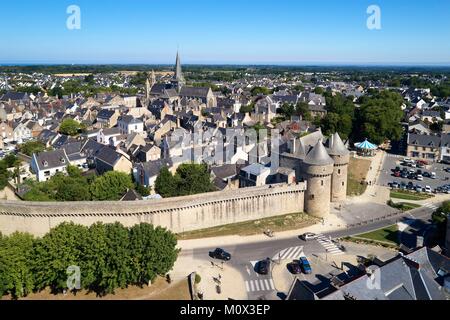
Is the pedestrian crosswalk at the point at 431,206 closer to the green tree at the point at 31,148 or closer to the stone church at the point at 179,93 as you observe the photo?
the green tree at the point at 31,148

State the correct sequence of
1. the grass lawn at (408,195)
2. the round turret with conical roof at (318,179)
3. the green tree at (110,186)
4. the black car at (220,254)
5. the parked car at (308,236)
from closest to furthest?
1. the black car at (220,254)
2. the parked car at (308,236)
3. the round turret with conical roof at (318,179)
4. the green tree at (110,186)
5. the grass lawn at (408,195)

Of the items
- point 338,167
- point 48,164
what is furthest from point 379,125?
point 48,164

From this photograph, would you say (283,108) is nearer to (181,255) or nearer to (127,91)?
(181,255)

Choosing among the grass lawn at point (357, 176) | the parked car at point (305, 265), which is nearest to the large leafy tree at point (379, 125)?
the grass lawn at point (357, 176)

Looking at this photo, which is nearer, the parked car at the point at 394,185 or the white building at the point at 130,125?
the parked car at the point at 394,185

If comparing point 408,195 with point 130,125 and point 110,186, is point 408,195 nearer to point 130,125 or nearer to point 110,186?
point 110,186
